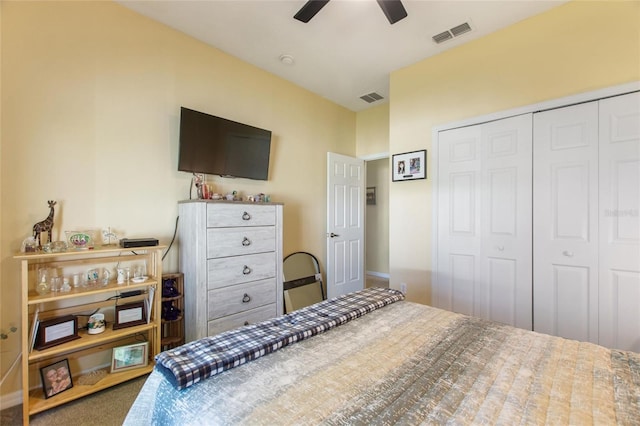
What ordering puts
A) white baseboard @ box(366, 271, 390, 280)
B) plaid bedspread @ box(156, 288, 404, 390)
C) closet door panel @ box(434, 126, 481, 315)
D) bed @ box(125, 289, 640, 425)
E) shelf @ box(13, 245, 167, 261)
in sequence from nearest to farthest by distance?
bed @ box(125, 289, 640, 425), plaid bedspread @ box(156, 288, 404, 390), shelf @ box(13, 245, 167, 261), closet door panel @ box(434, 126, 481, 315), white baseboard @ box(366, 271, 390, 280)

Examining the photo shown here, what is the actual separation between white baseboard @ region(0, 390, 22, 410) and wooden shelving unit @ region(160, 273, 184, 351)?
0.82m

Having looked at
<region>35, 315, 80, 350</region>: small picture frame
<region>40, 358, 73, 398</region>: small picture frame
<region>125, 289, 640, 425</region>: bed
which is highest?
<region>125, 289, 640, 425</region>: bed

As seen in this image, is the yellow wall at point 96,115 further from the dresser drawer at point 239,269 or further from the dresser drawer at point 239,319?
the dresser drawer at point 239,319

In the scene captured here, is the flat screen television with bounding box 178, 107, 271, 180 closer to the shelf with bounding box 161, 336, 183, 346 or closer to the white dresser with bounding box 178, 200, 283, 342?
the white dresser with bounding box 178, 200, 283, 342

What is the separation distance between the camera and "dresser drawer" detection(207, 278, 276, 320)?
7.47 ft

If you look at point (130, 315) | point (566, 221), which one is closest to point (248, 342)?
point (130, 315)

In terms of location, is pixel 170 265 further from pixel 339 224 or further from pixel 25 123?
pixel 339 224

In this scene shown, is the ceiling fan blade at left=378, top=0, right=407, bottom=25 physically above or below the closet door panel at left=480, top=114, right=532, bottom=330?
above

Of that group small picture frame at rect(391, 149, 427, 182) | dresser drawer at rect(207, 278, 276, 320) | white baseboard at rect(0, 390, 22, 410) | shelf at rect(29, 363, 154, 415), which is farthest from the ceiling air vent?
white baseboard at rect(0, 390, 22, 410)

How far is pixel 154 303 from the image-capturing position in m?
2.11

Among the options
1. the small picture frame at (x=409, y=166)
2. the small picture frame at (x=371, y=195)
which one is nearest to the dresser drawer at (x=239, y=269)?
the small picture frame at (x=409, y=166)

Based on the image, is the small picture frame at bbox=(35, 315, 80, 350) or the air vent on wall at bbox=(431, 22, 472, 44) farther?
the air vent on wall at bbox=(431, 22, 472, 44)

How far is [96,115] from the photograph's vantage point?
208cm

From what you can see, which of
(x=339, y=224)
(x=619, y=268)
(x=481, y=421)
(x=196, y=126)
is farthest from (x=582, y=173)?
(x=196, y=126)
